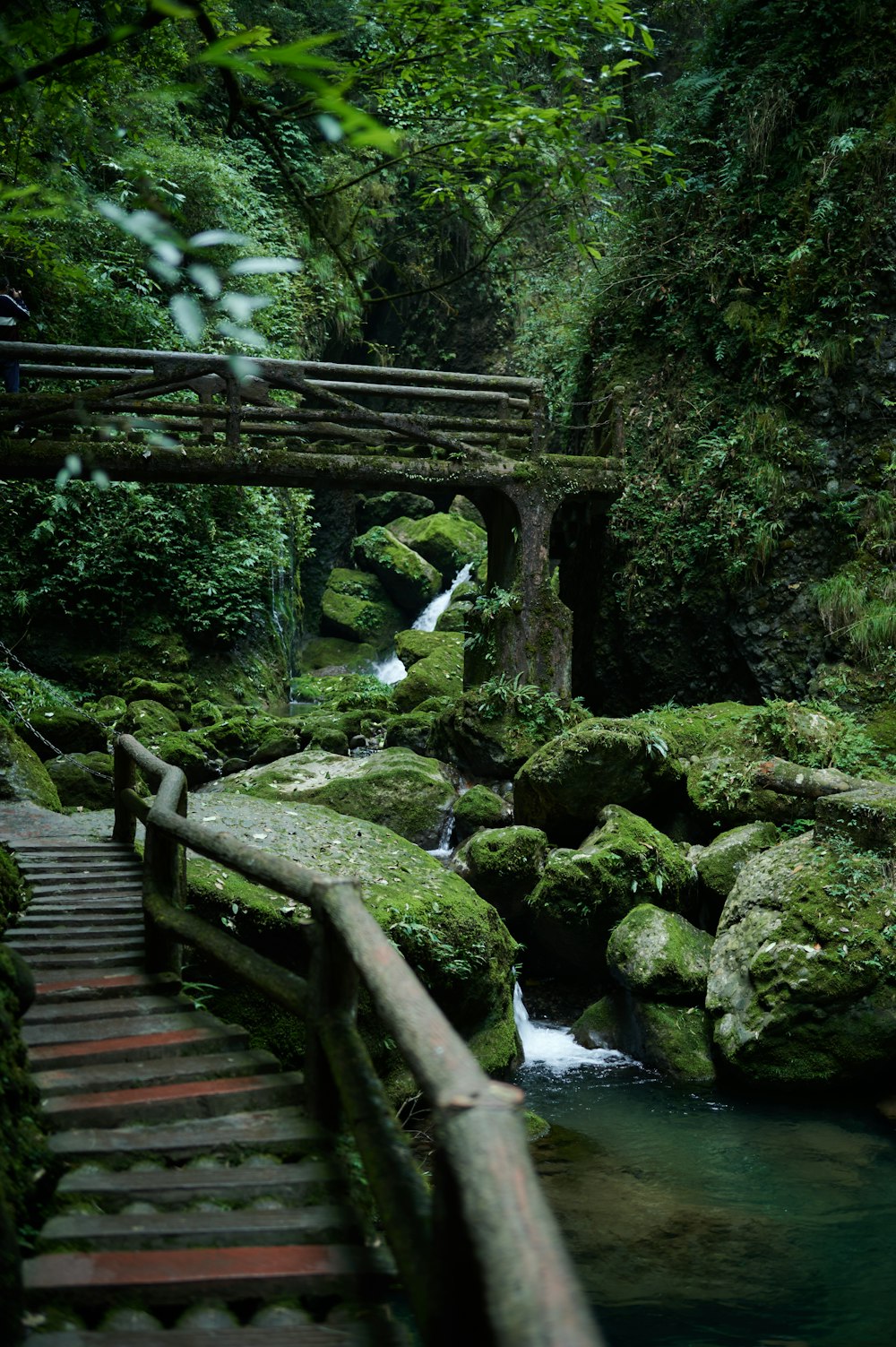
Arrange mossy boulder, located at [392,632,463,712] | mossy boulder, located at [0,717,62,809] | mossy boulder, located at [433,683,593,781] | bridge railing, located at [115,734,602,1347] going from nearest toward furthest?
bridge railing, located at [115,734,602,1347], mossy boulder, located at [0,717,62,809], mossy boulder, located at [433,683,593,781], mossy boulder, located at [392,632,463,712]

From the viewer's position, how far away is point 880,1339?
4.20m

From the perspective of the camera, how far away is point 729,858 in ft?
27.3

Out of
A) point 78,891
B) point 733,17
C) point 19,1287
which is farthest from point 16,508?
point 19,1287

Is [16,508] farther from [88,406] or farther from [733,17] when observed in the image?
[733,17]

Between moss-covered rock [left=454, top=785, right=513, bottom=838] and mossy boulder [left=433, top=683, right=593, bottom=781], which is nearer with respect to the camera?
moss-covered rock [left=454, top=785, right=513, bottom=838]

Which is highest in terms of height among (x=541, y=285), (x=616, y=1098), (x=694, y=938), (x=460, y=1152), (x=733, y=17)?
(x=733, y=17)

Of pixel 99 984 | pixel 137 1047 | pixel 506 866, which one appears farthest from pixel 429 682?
pixel 137 1047

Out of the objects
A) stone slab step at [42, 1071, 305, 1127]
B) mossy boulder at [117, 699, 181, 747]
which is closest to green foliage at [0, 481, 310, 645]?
mossy boulder at [117, 699, 181, 747]

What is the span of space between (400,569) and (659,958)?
1637cm

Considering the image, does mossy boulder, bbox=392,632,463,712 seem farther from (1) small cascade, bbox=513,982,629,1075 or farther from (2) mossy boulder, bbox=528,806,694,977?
(1) small cascade, bbox=513,982,629,1075

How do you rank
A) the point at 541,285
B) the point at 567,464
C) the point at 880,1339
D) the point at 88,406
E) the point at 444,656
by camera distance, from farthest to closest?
the point at 541,285
the point at 444,656
the point at 567,464
the point at 88,406
the point at 880,1339

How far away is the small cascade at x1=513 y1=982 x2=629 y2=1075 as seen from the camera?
736 centimetres

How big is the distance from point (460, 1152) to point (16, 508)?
13.5m

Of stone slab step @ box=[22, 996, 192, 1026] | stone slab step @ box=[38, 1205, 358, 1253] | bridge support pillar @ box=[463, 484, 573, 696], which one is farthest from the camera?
bridge support pillar @ box=[463, 484, 573, 696]
